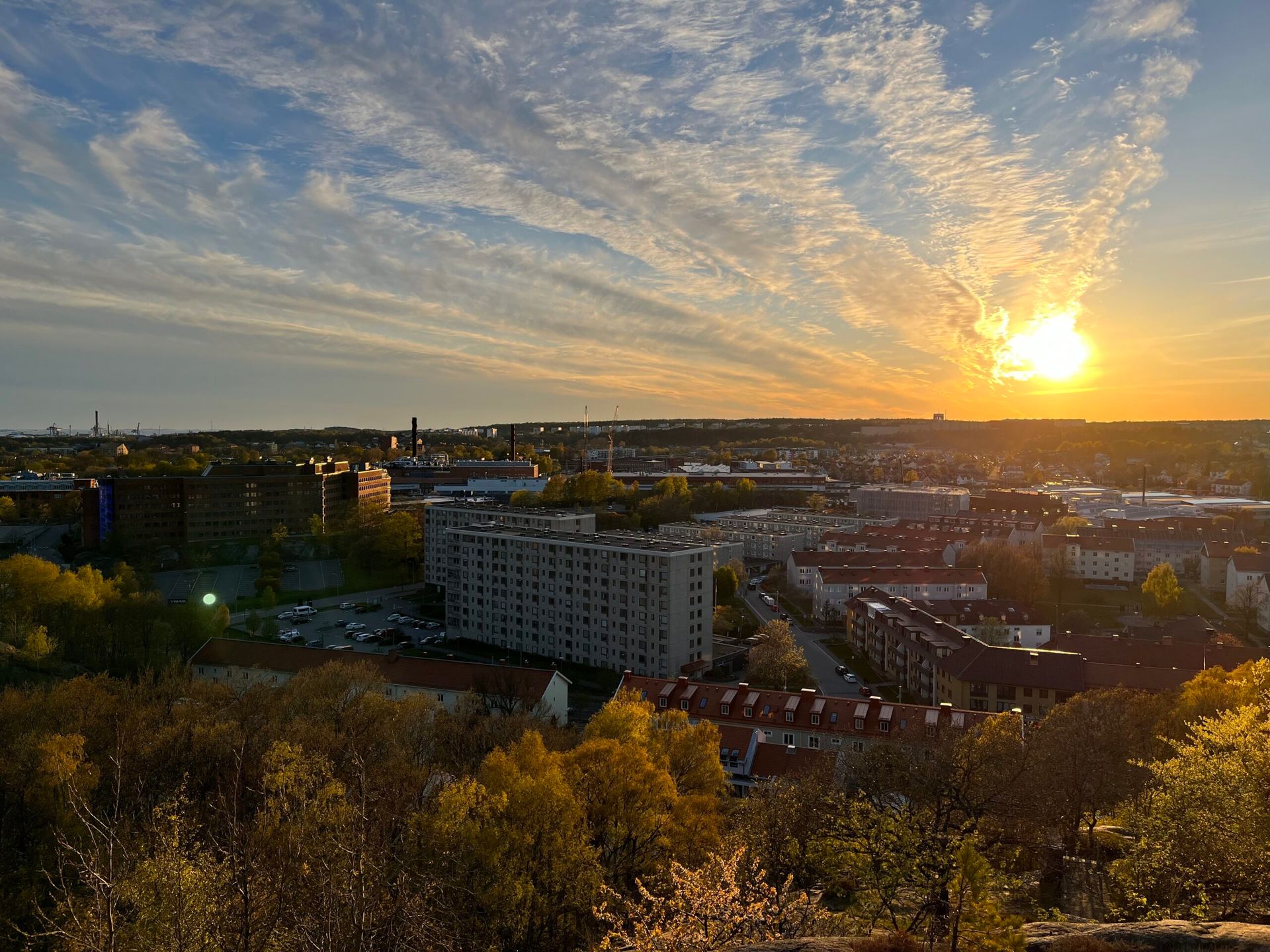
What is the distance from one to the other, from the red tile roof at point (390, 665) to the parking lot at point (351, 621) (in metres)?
5.65

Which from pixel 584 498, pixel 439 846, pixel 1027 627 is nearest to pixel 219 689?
pixel 439 846

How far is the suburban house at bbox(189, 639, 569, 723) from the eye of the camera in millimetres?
20094

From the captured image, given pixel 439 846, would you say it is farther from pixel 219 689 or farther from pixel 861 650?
pixel 861 650

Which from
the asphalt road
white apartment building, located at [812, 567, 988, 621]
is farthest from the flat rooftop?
white apartment building, located at [812, 567, 988, 621]

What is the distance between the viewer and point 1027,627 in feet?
92.6

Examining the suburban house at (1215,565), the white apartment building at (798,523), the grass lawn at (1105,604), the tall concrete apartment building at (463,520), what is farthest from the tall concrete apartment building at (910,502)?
the tall concrete apartment building at (463,520)

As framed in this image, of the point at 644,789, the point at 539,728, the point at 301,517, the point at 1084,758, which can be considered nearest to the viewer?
the point at 644,789

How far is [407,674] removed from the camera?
21.5 metres

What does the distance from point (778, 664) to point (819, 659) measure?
484 cm

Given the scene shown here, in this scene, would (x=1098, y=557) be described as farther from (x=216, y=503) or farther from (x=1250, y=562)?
(x=216, y=503)

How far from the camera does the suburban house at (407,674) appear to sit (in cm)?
2009

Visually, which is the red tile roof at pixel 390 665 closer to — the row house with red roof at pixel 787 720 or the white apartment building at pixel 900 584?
the row house with red roof at pixel 787 720

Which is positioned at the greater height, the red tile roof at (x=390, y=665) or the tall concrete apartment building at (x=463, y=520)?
the tall concrete apartment building at (x=463, y=520)

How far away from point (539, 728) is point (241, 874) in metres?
9.79
